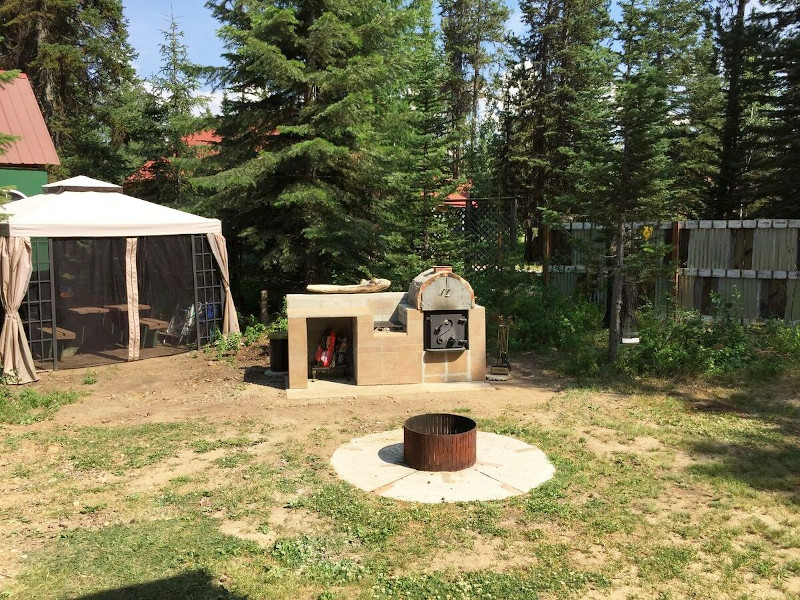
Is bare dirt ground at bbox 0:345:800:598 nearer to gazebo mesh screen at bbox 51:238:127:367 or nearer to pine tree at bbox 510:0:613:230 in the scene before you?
gazebo mesh screen at bbox 51:238:127:367

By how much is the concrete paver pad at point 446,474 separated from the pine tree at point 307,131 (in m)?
6.39

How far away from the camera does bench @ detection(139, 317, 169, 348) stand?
11.2 m

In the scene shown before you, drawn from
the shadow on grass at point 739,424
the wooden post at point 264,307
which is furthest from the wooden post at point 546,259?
the wooden post at point 264,307

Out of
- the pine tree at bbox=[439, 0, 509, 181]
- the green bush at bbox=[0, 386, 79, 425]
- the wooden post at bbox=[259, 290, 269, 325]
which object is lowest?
the green bush at bbox=[0, 386, 79, 425]

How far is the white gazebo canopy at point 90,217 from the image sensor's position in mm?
9852

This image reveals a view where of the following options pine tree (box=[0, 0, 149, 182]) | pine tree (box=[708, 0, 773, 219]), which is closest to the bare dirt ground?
pine tree (box=[708, 0, 773, 219])

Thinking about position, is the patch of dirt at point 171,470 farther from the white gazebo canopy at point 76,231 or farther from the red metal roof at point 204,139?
the red metal roof at point 204,139

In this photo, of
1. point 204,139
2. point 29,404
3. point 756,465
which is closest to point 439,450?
point 756,465

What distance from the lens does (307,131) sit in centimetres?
1198

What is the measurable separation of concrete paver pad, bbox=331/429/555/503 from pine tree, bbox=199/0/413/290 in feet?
21.0

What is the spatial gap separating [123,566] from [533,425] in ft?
14.5

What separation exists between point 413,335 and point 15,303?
5.92 metres

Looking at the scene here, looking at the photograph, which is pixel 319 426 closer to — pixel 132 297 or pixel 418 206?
pixel 132 297

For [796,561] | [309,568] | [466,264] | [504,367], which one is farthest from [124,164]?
[796,561]
